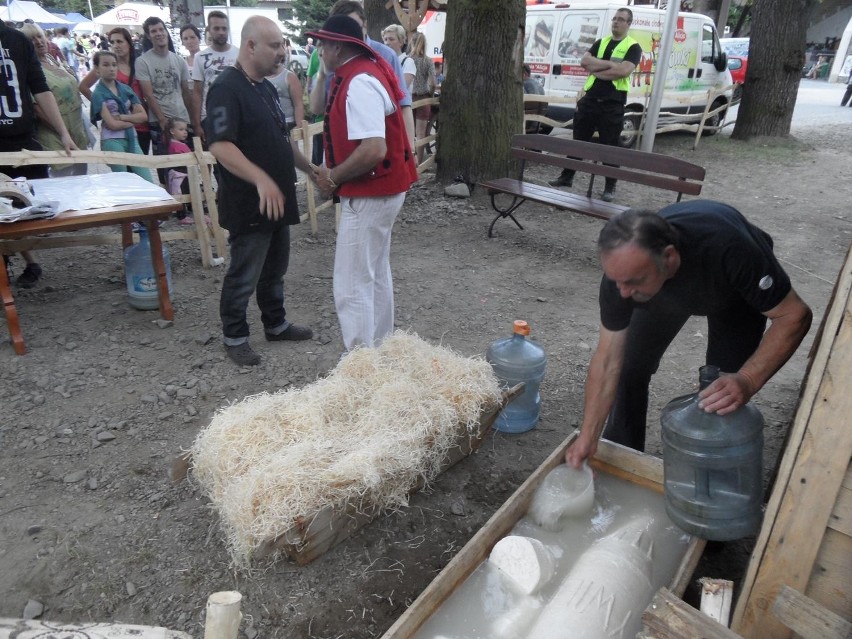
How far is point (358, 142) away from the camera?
10.6ft

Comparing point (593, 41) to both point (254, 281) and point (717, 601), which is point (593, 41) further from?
point (717, 601)

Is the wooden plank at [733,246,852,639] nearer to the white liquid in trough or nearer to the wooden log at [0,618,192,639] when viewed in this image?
the white liquid in trough

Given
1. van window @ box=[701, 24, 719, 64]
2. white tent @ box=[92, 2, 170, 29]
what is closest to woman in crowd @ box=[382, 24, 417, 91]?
van window @ box=[701, 24, 719, 64]

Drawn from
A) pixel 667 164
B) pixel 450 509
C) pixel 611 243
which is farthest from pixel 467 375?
pixel 667 164

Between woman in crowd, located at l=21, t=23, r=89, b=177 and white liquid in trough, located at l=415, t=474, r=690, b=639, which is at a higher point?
woman in crowd, located at l=21, t=23, r=89, b=177

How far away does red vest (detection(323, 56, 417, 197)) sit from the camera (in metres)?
3.16

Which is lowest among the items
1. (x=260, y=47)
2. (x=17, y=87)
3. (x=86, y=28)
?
(x=17, y=87)

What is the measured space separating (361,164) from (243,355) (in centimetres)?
164

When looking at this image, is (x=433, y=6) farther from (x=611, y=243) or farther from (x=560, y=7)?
(x=611, y=243)

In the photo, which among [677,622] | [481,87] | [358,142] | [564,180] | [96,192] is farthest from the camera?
[564,180]

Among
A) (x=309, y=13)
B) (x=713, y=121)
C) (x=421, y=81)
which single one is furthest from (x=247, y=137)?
(x=309, y=13)

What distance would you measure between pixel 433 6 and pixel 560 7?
2.35 meters

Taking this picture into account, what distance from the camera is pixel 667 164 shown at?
19.6ft

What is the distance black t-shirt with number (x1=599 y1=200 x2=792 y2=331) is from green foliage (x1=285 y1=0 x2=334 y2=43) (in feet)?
72.3
